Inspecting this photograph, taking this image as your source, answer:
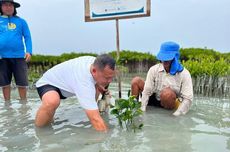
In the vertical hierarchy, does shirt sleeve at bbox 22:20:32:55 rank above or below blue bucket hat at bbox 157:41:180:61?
above

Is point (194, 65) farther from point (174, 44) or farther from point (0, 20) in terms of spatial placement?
point (0, 20)

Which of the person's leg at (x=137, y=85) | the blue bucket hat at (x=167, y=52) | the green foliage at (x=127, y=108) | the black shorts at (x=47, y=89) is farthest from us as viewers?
the person's leg at (x=137, y=85)

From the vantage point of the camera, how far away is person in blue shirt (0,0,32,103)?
593 cm

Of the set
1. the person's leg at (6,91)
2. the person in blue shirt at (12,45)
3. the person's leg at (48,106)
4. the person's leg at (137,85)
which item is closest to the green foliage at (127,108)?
the person's leg at (48,106)

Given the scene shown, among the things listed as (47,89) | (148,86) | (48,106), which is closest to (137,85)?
(148,86)

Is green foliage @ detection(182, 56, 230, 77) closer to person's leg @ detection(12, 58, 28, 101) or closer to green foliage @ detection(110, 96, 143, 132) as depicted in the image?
person's leg @ detection(12, 58, 28, 101)

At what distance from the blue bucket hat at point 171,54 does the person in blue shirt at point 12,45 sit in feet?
7.87


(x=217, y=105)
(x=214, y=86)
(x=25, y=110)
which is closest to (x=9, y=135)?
(x=25, y=110)

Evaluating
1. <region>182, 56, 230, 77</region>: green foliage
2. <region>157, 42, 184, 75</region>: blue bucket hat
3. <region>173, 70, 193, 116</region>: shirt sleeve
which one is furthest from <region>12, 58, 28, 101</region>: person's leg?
<region>182, 56, 230, 77</region>: green foliage

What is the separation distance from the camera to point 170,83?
4824 millimetres

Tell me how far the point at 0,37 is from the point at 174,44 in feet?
9.43

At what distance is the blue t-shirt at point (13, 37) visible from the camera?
234 inches

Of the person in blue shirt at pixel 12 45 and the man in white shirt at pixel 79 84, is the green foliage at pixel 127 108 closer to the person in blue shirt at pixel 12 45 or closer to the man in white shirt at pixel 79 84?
the man in white shirt at pixel 79 84

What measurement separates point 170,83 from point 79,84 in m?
1.57
